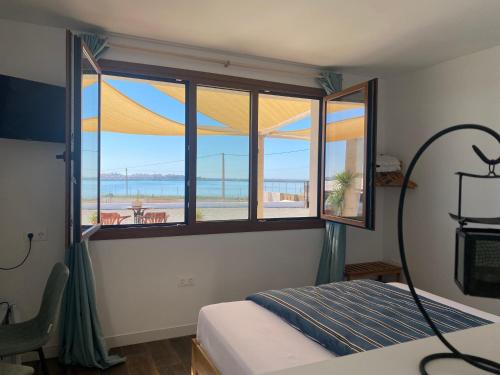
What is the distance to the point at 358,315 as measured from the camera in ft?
6.54

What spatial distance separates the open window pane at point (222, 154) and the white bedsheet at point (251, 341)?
1407 millimetres

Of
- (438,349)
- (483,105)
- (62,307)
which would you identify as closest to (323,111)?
(483,105)

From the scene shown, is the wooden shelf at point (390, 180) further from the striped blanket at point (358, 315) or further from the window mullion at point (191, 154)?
the window mullion at point (191, 154)

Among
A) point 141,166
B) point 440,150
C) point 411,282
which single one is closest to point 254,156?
point 141,166

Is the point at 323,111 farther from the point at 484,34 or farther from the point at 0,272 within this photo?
the point at 0,272

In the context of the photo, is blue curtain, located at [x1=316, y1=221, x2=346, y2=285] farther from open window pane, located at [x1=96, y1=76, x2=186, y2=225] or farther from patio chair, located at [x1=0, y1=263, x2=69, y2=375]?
patio chair, located at [x1=0, y1=263, x2=69, y2=375]

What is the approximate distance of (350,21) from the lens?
8.77ft

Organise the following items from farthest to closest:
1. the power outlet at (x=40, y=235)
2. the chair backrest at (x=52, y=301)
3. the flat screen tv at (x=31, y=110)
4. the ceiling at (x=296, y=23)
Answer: the power outlet at (x=40, y=235), the flat screen tv at (x=31, y=110), the ceiling at (x=296, y=23), the chair backrest at (x=52, y=301)

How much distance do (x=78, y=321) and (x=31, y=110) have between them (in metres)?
1.64

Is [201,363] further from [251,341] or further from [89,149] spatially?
[89,149]

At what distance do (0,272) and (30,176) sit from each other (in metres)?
0.77

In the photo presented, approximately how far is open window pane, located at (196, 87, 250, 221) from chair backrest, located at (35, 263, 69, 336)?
143 cm

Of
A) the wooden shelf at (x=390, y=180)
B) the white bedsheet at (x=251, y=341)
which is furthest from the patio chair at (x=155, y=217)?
the wooden shelf at (x=390, y=180)

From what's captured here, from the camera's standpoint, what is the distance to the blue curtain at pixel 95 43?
285cm
